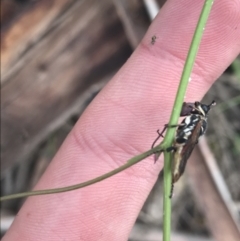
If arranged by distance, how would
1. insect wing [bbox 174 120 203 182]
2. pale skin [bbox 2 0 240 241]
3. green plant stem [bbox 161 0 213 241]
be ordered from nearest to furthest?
1. green plant stem [bbox 161 0 213 241]
2. insect wing [bbox 174 120 203 182]
3. pale skin [bbox 2 0 240 241]

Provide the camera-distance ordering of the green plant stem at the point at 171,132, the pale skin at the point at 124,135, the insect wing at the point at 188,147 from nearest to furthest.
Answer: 1. the green plant stem at the point at 171,132
2. the insect wing at the point at 188,147
3. the pale skin at the point at 124,135

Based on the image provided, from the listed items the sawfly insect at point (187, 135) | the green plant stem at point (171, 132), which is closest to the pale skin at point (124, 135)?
the sawfly insect at point (187, 135)

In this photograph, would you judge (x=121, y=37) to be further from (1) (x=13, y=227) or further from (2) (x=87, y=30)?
(1) (x=13, y=227)

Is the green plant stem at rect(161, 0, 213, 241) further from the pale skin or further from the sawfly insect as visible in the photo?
the pale skin

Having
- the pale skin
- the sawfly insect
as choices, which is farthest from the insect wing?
the pale skin

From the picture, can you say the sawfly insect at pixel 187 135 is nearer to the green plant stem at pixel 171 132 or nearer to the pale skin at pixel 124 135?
the green plant stem at pixel 171 132

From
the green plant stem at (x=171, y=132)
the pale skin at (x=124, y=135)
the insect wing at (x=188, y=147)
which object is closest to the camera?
the green plant stem at (x=171, y=132)

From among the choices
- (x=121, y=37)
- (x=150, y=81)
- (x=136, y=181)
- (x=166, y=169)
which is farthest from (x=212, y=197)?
(x=166, y=169)
